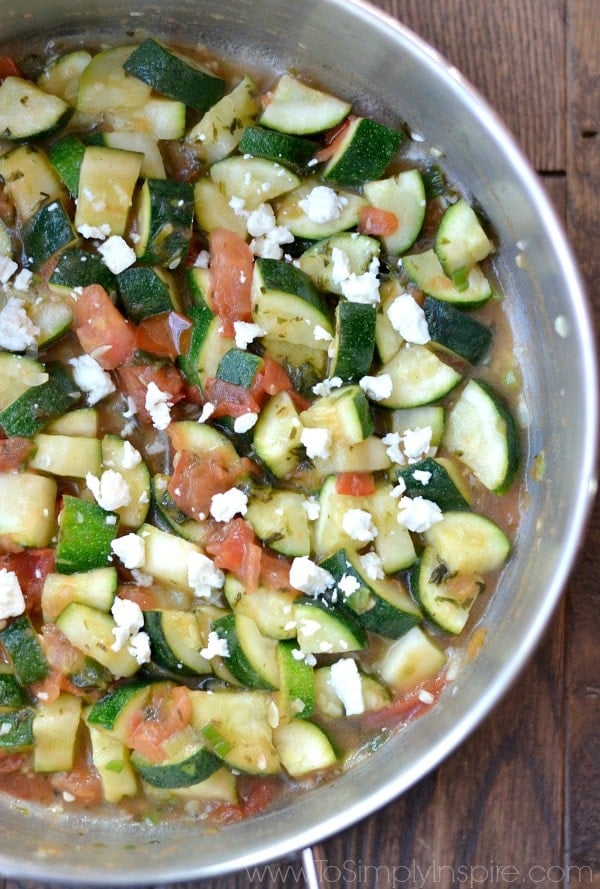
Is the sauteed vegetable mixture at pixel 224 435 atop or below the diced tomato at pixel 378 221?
below

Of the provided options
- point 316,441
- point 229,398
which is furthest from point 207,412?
point 316,441

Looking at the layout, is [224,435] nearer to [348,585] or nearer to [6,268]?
[348,585]

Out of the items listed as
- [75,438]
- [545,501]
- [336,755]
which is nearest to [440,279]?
[545,501]

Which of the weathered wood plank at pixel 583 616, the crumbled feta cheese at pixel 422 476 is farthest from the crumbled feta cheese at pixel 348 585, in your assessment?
the weathered wood plank at pixel 583 616

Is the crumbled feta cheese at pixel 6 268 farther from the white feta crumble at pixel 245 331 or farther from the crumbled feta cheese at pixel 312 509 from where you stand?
the crumbled feta cheese at pixel 312 509

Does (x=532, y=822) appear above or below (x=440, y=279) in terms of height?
below

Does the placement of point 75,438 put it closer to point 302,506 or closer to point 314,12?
point 302,506
